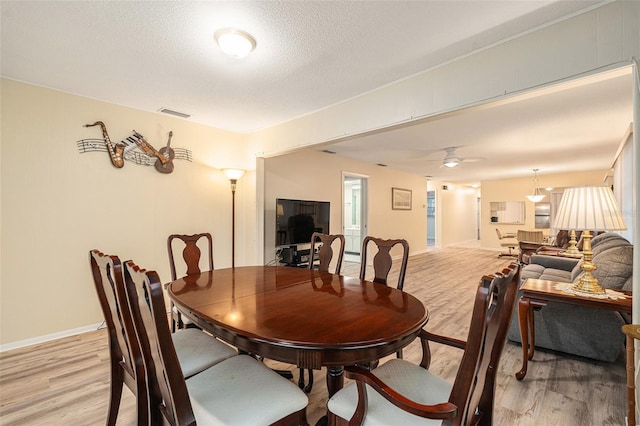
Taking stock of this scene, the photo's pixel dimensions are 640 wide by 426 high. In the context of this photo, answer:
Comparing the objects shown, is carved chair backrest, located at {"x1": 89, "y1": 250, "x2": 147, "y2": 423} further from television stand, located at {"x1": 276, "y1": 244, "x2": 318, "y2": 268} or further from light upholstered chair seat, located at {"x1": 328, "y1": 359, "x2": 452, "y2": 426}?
television stand, located at {"x1": 276, "y1": 244, "x2": 318, "y2": 268}

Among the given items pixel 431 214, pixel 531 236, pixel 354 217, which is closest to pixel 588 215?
pixel 354 217

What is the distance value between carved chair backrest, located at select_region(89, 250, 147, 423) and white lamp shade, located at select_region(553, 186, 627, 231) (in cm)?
271

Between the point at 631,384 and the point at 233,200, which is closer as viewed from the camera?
the point at 631,384

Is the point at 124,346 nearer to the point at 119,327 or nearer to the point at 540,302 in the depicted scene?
the point at 119,327

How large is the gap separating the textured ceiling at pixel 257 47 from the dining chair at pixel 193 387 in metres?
1.68

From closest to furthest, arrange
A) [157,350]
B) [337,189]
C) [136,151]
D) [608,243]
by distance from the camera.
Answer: [157,350], [608,243], [136,151], [337,189]

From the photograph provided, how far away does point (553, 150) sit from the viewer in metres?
5.26

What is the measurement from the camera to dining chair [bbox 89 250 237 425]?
4.07 feet

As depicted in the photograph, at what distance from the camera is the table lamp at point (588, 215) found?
76.3 inches

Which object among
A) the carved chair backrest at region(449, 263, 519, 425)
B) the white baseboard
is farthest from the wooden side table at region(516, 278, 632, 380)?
the white baseboard

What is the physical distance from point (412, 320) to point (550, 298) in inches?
59.5

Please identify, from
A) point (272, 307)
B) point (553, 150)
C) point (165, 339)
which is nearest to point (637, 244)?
point (272, 307)

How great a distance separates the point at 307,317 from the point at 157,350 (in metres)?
0.64

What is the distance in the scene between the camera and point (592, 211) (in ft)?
6.47
